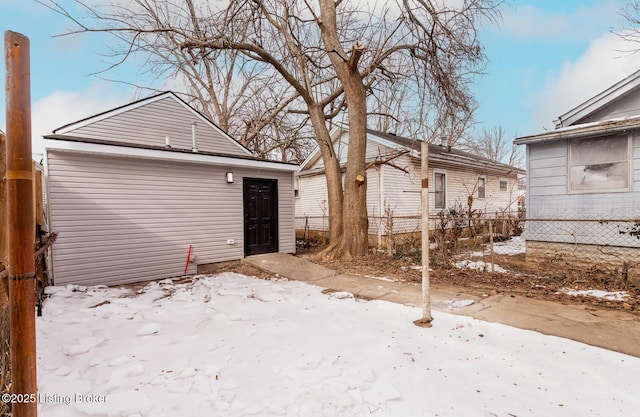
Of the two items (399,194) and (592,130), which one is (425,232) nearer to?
(592,130)

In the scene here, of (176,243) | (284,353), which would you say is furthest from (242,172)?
(284,353)

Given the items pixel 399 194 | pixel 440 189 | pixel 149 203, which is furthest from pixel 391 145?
pixel 149 203

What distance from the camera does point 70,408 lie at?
2.30 meters

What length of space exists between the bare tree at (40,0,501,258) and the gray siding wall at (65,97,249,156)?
204 centimetres

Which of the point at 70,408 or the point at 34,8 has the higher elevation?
the point at 34,8

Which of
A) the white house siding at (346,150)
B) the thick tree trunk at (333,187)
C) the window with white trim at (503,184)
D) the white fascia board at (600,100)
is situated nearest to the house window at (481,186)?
the window with white trim at (503,184)

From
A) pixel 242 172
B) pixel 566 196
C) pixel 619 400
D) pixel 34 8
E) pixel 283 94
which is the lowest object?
pixel 619 400

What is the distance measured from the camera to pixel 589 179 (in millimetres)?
7059

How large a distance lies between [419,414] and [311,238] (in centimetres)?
1237

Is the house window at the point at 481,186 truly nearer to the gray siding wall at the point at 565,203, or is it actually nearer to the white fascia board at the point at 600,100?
the white fascia board at the point at 600,100

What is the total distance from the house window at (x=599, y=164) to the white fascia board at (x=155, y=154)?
7.05 m

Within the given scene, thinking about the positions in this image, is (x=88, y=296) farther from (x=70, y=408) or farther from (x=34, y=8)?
(x=34, y=8)

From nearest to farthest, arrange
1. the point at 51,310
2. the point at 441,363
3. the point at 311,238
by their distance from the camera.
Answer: the point at 441,363
the point at 51,310
the point at 311,238

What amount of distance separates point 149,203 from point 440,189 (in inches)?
428
